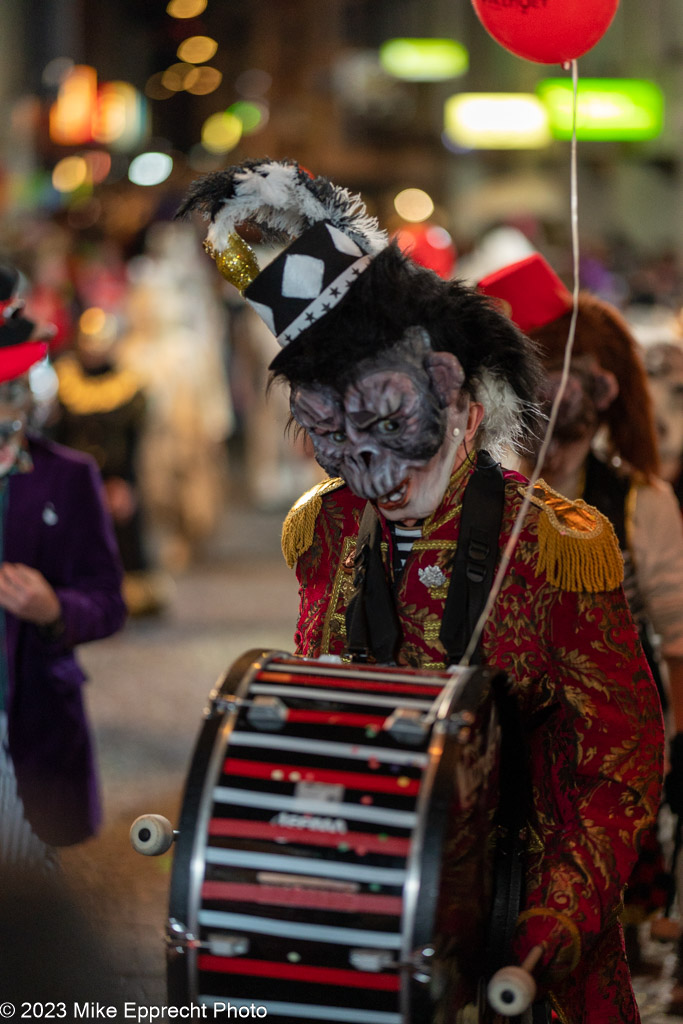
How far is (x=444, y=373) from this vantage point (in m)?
2.33

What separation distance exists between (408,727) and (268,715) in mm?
205

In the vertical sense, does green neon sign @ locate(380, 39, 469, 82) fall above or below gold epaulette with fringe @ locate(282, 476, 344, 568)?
above

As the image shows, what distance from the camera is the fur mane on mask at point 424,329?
228cm

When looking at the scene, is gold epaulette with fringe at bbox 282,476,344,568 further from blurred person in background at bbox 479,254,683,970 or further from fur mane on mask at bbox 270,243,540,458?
blurred person in background at bbox 479,254,683,970

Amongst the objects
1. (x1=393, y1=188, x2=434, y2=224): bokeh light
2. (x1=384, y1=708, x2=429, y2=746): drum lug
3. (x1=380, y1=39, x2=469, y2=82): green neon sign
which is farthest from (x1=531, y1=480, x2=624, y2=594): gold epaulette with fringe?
(x1=393, y1=188, x2=434, y2=224): bokeh light

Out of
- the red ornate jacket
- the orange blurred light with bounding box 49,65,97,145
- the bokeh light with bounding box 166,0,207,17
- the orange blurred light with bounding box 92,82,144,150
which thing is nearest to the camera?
the red ornate jacket

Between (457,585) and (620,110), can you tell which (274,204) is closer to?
(457,585)

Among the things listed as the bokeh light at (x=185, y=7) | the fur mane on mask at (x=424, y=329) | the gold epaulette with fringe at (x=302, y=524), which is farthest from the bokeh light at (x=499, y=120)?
the fur mane on mask at (x=424, y=329)

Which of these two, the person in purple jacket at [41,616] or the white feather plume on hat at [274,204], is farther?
the person in purple jacket at [41,616]

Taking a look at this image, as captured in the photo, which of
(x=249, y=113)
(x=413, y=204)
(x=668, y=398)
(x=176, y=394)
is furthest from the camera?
(x=413, y=204)

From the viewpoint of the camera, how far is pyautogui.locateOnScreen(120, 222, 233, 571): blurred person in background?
422 inches

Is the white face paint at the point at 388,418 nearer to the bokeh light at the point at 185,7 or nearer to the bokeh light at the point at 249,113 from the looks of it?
the bokeh light at the point at 185,7

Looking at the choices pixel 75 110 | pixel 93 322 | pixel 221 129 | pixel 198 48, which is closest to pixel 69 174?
pixel 75 110

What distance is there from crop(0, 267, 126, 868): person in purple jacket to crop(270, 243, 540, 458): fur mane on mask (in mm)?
1421
